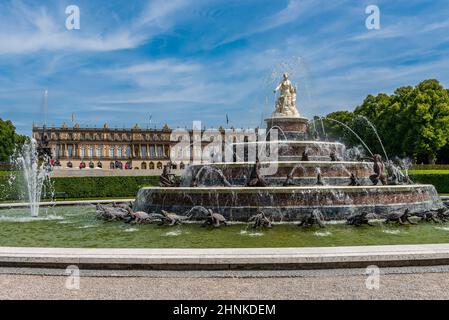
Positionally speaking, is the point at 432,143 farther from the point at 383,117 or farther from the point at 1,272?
the point at 1,272

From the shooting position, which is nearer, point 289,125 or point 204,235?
point 204,235

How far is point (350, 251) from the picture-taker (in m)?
9.23

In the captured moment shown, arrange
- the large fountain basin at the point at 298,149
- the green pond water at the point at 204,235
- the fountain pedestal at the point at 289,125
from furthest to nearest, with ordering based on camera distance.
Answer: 1. the fountain pedestal at the point at 289,125
2. the large fountain basin at the point at 298,149
3. the green pond water at the point at 204,235

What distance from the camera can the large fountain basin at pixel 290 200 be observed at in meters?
15.9

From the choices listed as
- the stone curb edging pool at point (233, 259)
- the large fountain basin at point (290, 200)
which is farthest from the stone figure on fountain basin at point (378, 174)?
the stone curb edging pool at point (233, 259)

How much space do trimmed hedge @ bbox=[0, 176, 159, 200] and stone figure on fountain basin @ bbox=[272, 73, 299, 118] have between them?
49.2 ft

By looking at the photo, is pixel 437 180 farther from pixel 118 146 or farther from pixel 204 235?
pixel 118 146

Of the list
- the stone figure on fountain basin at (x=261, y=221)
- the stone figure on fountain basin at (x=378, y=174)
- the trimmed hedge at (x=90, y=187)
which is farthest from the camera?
the trimmed hedge at (x=90, y=187)

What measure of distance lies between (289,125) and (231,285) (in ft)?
65.8

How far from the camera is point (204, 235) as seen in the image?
44.4ft

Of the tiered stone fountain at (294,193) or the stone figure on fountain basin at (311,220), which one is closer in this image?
the stone figure on fountain basin at (311,220)

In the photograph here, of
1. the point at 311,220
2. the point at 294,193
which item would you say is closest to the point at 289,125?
the point at 294,193

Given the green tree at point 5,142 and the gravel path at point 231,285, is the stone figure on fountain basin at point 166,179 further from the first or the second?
the green tree at point 5,142

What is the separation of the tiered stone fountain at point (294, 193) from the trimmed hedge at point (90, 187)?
697 inches
